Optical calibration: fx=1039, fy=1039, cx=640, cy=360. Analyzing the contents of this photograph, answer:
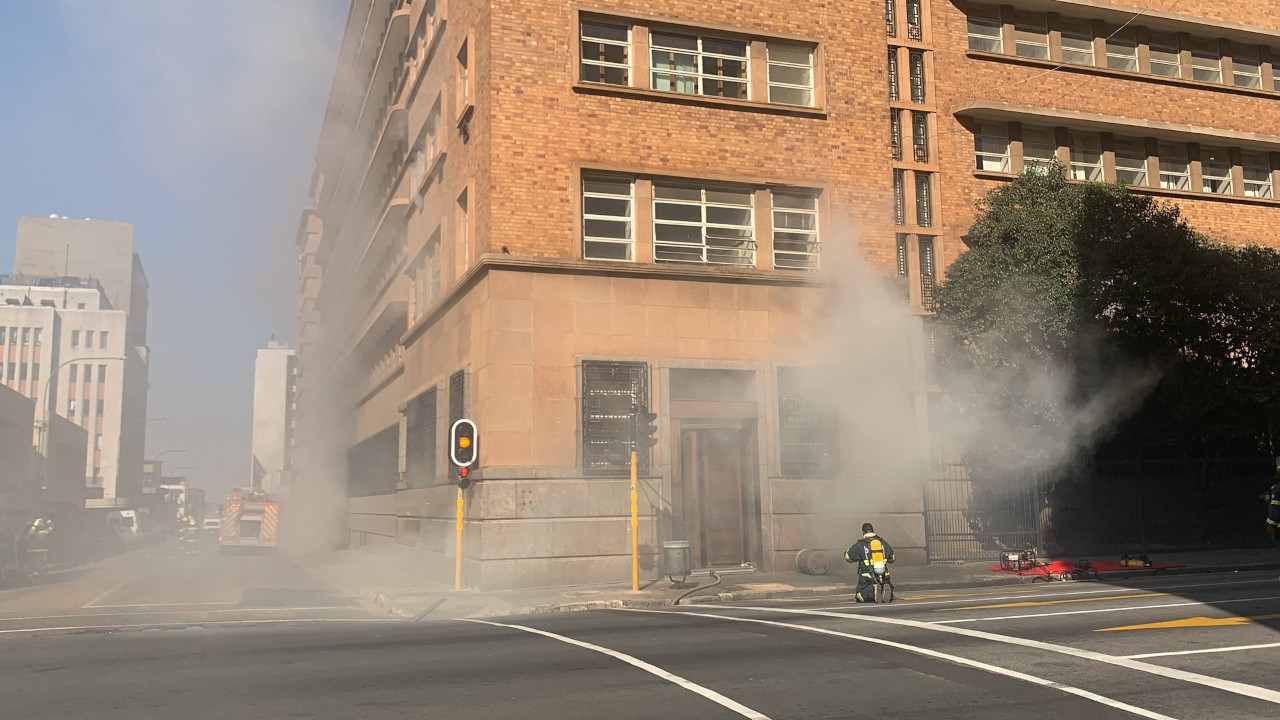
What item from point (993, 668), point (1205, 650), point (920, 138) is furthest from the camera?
point (920, 138)

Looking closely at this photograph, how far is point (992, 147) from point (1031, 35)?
11.6 ft

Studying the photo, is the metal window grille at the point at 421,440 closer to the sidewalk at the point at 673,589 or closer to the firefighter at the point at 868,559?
the sidewalk at the point at 673,589

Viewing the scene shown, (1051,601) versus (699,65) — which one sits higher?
(699,65)

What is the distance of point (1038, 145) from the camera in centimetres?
2725

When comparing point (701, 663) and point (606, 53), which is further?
point (606, 53)

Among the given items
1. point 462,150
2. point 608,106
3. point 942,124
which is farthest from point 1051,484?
point 462,150

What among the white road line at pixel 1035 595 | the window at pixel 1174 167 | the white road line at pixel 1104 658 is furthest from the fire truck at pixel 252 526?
the white road line at pixel 1104 658

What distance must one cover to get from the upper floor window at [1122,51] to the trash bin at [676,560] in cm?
1923

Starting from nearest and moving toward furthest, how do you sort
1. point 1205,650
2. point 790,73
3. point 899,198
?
point 1205,650 < point 790,73 < point 899,198

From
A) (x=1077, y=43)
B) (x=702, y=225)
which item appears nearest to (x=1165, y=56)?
(x=1077, y=43)

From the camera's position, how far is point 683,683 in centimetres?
800

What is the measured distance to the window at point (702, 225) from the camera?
72.1 ft

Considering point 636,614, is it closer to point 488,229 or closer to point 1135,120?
point 488,229

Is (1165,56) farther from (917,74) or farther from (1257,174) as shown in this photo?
(917,74)
